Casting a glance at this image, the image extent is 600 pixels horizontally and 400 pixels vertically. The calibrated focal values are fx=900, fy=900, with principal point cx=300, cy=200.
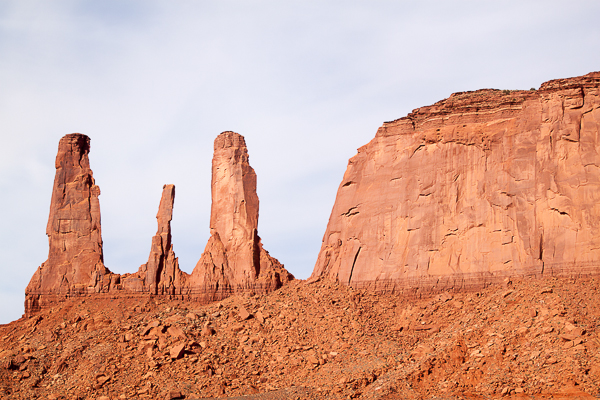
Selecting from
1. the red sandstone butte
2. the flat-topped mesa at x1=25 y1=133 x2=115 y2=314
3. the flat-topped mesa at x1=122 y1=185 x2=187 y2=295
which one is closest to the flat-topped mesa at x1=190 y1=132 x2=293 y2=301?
the flat-topped mesa at x1=122 y1=185 x2=187 y2=295

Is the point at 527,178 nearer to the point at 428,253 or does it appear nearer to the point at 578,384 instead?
the point at 428,253

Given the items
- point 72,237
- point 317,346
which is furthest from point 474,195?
point 72,237

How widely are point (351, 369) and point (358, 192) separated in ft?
41.6

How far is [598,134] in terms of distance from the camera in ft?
138

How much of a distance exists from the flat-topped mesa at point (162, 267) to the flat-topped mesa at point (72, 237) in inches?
59.7

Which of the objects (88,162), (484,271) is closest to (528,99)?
(484,271)

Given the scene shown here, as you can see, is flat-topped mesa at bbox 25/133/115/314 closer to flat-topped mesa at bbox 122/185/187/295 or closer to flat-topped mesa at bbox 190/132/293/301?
flat-topped mesa at bbox 122/185/187/295

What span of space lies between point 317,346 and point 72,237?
1638cm

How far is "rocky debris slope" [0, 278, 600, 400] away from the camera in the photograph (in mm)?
34781

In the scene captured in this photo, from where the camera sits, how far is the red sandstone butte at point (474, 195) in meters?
41.6

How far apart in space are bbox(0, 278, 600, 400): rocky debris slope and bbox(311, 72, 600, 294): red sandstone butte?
1.34 m

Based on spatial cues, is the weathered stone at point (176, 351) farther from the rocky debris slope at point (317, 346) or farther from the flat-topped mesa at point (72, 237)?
the flat-topped mesa at point (72, 237)

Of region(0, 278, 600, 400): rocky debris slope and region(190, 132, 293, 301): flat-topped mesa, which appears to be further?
region(190, 132, 293, 301): flat-topped mesa

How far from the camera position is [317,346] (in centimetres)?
4125
